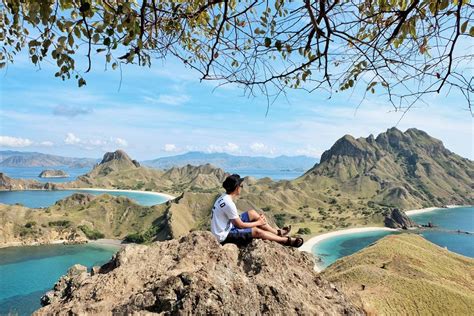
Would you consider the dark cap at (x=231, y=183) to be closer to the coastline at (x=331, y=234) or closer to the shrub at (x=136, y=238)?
the coastline at (x=331, y=234)

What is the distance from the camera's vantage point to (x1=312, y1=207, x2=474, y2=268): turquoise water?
320 ft

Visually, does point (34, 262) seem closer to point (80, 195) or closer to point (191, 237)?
point (80, 195)

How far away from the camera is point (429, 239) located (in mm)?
119188

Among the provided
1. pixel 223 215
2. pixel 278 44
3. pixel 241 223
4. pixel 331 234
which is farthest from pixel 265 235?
pixel 331 234

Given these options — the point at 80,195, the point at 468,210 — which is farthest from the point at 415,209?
the point at 80,195

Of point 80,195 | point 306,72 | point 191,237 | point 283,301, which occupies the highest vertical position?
point 306,72

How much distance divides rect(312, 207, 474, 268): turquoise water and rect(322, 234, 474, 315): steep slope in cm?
3215

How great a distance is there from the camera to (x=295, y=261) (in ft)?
29.2

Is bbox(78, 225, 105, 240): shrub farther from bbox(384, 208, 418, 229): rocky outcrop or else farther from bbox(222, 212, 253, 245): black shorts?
bbox(222, 212, 253, 245): black shorts

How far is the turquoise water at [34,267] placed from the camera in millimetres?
61831

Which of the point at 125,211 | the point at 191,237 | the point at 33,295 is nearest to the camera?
the point at 191,237

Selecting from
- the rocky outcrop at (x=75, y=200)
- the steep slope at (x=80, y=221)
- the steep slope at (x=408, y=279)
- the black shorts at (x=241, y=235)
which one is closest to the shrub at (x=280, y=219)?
the steep slope at (x=80, y=221)

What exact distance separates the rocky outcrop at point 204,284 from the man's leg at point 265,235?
0.82 feet

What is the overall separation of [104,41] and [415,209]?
202 meters
